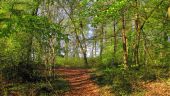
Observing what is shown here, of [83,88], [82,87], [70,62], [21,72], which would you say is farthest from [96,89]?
[70,62]

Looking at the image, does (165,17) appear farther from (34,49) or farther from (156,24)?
(34,49)

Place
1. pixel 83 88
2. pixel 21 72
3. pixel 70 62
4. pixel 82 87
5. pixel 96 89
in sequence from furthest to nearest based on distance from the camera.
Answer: pixel 70 62, pixel 82 87, pixel 83 88, pixel 21 72, pixel 96 89

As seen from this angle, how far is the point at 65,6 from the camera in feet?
111

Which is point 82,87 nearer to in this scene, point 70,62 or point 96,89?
point 96,89

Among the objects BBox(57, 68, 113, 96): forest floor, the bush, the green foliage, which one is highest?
the green foliage

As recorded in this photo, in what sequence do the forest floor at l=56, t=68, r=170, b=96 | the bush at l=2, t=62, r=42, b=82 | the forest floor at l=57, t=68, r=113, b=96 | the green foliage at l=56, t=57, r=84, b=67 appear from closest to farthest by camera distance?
the forest floor at l=56, t=68, r=170, b=96, the forest floor at l=57, t=68, r=113, b=96, the bush at l=2, t=62, r=42, b=82, the green foliage at l=56, t=57, r=84, b=67

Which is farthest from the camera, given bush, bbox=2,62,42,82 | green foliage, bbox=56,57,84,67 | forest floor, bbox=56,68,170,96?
green foliage, bbox=56,57,84,67

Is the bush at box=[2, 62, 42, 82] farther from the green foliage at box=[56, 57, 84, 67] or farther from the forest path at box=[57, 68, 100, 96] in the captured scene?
the green foliage at box=[56, 57, 84, 67]

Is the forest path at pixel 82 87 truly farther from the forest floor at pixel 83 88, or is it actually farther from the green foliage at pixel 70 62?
the green foliage at pixel 70 62

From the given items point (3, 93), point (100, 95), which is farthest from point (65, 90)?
point (3, 93)

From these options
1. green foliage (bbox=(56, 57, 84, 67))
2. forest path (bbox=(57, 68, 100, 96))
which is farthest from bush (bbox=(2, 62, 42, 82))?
green foliage (bbox=(56, 57, 84, 67))

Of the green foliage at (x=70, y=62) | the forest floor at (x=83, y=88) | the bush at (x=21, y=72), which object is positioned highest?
the green foliage at (x=70, y=62)

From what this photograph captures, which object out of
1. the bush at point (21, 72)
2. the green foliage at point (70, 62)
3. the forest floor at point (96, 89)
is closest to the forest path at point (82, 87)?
the forest floor at point (96, 89)

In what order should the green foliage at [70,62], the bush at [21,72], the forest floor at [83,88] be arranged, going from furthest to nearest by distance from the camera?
1. the green foliage at [70,62]
2. the bush at [21,72]
3. the forest floor at [83,88]
